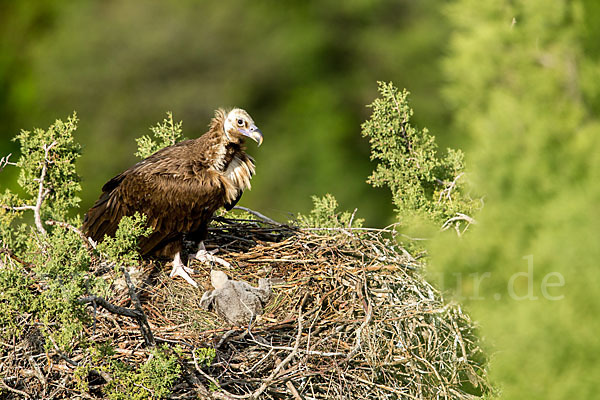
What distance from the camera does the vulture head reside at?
4941 mm

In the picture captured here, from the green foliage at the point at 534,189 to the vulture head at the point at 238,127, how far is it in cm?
283

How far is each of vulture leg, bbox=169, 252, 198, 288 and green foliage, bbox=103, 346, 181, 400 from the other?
4.87 ft

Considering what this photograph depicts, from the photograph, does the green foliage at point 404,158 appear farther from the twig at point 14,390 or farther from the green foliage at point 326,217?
the twig at point 14,390

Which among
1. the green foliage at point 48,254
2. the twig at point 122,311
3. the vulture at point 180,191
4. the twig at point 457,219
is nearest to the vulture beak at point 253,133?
the vulture at point 180,191

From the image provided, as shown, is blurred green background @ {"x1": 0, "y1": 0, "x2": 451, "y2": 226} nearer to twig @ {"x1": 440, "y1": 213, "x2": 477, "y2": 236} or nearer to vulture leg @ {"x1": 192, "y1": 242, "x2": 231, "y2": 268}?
vulture leg @ {"x1": 192, "y1": 242, "x2": 231, "y2": 268}

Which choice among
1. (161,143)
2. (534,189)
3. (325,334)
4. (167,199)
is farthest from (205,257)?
(534,189)

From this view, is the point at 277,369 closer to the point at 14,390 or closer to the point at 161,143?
the point at 14,390

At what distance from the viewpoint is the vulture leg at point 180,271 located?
4617mm

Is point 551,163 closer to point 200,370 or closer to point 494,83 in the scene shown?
point 494,83

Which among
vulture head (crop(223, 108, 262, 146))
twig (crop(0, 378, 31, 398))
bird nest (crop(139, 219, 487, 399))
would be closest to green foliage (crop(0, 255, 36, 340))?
twig (crop(0, 378, 31, 398))

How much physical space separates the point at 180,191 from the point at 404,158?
1.44 metres

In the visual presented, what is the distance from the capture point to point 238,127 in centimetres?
496

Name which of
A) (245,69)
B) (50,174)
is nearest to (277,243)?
(50,174)

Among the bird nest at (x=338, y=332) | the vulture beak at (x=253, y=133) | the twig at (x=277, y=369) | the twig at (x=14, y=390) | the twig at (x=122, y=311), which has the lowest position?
the twig at (x=14, y=390)
